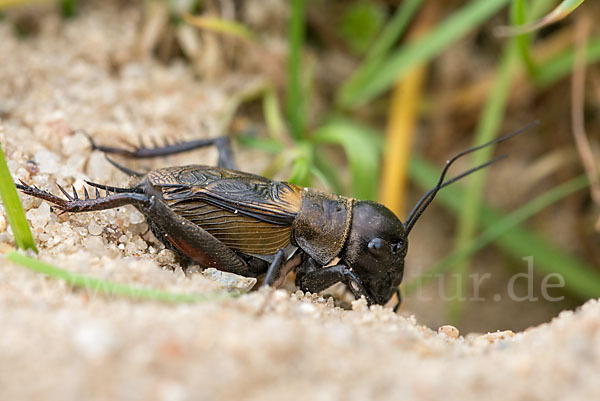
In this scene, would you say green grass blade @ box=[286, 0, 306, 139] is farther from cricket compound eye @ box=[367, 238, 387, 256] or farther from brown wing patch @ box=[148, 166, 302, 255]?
cricket compound eye @ box=[367, 238, 387, 256]

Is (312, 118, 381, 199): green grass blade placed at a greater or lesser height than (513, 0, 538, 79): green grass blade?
lesser

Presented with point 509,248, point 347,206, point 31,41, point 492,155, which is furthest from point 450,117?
point 31,41

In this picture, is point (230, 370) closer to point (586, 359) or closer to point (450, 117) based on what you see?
point (586, 359)

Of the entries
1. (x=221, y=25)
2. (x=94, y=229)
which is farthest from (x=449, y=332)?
(x=221, y=25)

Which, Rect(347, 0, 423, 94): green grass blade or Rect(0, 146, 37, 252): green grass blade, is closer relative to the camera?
Rect(0, 146, 37, 252): green grass blade

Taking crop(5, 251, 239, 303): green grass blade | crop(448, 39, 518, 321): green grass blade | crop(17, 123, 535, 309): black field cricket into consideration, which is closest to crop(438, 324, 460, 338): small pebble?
crop(17, 123, 535, 309): black field cricket

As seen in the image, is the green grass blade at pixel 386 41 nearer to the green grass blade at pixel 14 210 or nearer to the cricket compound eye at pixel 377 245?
the cricket compound eye at pixel 377 245

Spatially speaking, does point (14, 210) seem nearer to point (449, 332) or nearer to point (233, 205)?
point (233, 205)
